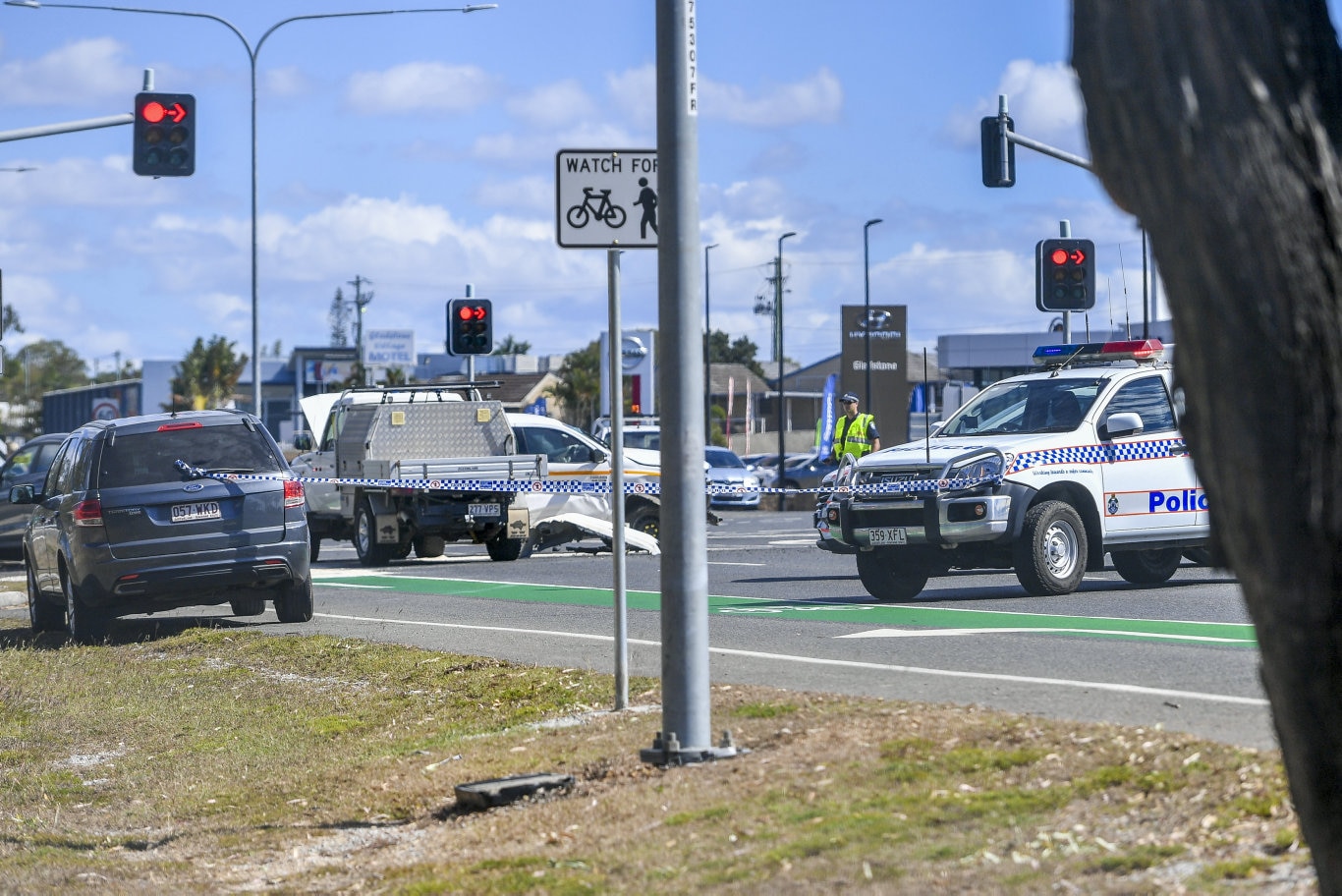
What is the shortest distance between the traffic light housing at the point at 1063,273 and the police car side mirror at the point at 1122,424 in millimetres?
8813

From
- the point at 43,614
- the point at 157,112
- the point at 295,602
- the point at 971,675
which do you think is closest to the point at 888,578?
the point at 295,602

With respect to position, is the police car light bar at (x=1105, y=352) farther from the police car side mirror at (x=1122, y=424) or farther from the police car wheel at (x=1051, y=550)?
the police car wheel at (x=1051, y=550)

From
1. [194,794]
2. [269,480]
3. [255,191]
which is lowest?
[194,794]

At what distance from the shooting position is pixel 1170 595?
14680mm

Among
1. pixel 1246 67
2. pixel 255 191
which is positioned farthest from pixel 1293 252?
pixel 255 191

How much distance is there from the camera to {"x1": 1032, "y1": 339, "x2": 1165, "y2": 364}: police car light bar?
15.6 metres

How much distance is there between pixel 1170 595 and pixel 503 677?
664 centimetres

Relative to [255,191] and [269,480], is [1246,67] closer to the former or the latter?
[269,480]

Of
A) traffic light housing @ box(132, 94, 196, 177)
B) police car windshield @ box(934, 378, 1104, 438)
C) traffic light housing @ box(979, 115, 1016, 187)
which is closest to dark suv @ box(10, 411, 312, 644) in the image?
traffic light housing @ box(132, 94, 196, 177)

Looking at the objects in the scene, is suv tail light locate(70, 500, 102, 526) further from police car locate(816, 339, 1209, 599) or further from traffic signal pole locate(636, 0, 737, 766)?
traffic signal pole locate(636, 0, 737, 766)

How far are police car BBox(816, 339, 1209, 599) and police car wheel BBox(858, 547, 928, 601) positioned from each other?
1 centimetres

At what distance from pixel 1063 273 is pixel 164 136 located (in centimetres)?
1178

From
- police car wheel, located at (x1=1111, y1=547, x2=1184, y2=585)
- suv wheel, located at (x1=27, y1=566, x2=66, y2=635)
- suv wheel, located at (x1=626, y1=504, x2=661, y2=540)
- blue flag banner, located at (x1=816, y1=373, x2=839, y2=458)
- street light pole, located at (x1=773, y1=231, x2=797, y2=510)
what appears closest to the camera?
suv wheel, located at (x1=27, y1=566, x2=66, y2=635)

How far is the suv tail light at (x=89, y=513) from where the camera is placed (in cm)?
1410
